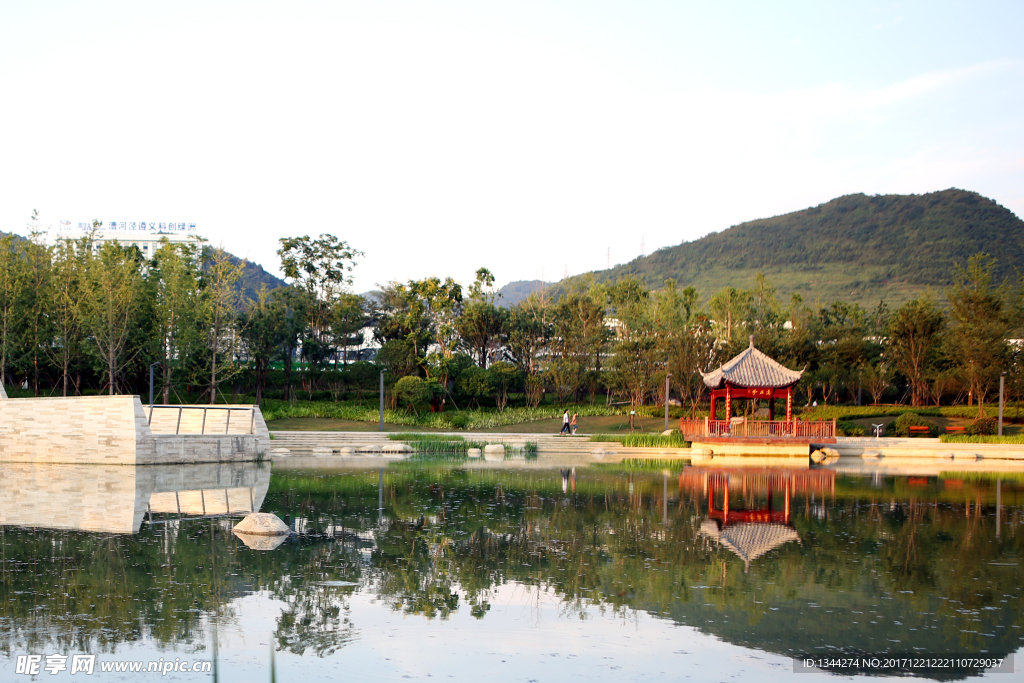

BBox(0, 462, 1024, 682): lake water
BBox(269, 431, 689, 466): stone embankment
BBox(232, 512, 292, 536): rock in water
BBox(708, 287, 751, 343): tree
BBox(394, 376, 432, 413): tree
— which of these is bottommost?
BBox(269, 431, 689, 466): stone embankment

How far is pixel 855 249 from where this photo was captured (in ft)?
405

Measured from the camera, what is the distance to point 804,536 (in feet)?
43.7

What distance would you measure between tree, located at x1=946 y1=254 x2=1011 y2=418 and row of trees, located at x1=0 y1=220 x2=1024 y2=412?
3.4 inches

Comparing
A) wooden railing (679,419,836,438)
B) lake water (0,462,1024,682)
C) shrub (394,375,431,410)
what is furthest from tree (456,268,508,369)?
lake water (0,462,1024,682)

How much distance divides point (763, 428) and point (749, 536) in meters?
17.3

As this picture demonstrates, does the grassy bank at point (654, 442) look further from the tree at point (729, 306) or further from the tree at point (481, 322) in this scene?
the tree at point (729, 306)

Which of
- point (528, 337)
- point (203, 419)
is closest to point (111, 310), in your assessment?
point (203, 419)

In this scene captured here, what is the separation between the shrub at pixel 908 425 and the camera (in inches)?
1319

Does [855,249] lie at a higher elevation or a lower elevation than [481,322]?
higher

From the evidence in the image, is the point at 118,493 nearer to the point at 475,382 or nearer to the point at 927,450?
the point at 475,382

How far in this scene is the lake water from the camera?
7.39 m

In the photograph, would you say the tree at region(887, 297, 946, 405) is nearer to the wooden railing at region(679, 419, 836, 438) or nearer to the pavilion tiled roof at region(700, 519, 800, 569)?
the wooden railing at region(679, 419, 836, 438)

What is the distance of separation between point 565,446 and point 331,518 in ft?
57.4

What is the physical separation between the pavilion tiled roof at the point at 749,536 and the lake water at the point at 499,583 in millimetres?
83
